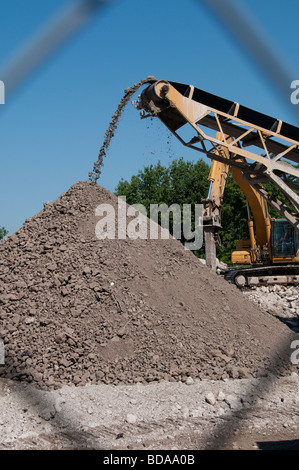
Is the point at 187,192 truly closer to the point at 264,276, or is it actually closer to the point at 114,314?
the point at 264,276

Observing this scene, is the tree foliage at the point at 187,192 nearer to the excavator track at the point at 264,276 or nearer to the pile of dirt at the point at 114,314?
the excavator track at the point at 264,276

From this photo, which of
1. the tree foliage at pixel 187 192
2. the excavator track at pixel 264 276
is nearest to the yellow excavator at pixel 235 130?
the excavator track at pixel 264 276

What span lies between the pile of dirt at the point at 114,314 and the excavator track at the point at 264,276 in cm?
936

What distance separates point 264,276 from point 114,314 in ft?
40.1

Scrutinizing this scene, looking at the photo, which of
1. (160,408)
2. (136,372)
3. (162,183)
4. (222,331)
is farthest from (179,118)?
(162,183)

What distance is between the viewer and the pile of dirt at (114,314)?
6.70 m

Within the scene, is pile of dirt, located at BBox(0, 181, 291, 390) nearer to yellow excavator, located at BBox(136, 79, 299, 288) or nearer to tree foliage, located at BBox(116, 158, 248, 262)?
yellow excavator, located at BBox(136, 79, 299, 288)

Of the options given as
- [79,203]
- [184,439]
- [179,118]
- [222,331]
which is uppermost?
[179,118]

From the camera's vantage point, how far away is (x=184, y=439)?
489cm

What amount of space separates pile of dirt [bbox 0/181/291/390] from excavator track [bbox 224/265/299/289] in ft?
30.7

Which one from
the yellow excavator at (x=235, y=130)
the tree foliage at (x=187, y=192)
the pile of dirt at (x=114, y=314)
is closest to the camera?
the pile of dirt at (x=114, y=314)

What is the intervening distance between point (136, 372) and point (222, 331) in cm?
165

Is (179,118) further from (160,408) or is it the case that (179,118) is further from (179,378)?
(160,408)
